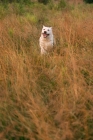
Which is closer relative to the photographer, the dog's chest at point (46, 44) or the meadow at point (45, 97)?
the meadow at point (45, 97)

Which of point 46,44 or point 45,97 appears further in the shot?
point 46,44

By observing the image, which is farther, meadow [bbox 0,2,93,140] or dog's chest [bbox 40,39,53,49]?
dog's chest [bbox 40,39,53,49]

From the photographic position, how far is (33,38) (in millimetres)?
5461

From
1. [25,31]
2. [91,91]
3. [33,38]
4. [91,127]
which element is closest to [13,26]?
[25,31]

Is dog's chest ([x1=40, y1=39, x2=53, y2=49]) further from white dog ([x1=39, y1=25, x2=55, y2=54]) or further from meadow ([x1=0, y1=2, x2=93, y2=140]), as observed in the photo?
meadow ([x1=0, y1=2, x2=93, y2=140])

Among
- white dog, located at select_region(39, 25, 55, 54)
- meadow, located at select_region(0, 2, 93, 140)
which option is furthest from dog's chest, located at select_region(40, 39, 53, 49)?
meadow, located at select_region(0, 2, 93, 140)

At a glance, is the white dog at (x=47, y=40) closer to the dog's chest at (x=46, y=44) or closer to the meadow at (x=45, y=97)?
the dog's chest at (x=46, y=44)

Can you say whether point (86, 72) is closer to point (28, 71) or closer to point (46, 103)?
point (28, 71)

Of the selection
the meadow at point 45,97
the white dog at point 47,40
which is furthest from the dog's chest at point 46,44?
the meadow at point 45,97

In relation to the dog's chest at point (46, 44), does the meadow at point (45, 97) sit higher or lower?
higher

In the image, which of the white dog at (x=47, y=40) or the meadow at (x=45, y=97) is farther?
the white dog at (x=47, y=40)

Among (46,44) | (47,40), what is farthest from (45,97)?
(47,40)

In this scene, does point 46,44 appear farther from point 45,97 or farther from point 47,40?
point 45,97

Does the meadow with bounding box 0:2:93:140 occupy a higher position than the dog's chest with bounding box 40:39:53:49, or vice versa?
the meadow with bounding box 0:2:93:140
